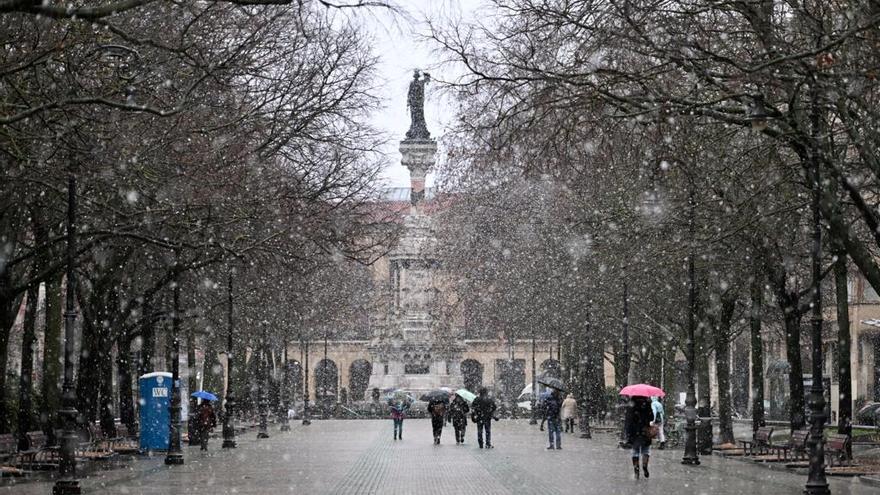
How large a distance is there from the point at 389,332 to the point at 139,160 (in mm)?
69578

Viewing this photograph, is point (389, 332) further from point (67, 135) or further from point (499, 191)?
point (67, 135)

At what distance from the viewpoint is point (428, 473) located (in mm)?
29375

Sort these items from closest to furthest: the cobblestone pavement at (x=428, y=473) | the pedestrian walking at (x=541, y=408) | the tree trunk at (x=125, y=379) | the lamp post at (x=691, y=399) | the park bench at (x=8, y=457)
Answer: the cobblestone pavement at (x=428, y=473), the park bench at (x=8, y=457), the lamp post at (x=691, y=399), the tree trunk at (x=125, y=379), the pedestrian walking at (x=541, y=408)

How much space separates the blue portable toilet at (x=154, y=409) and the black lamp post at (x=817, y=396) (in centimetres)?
1839

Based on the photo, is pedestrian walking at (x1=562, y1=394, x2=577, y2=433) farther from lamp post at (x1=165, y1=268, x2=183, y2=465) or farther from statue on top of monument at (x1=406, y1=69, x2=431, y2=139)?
statue on top of monument at (x1=406, y1=69, x2=431, y2=139)

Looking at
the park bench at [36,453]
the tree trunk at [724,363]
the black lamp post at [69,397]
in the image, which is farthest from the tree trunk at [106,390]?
the tree trunk at [724,363]

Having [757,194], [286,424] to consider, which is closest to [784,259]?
[757,194]

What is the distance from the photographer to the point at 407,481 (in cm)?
2666

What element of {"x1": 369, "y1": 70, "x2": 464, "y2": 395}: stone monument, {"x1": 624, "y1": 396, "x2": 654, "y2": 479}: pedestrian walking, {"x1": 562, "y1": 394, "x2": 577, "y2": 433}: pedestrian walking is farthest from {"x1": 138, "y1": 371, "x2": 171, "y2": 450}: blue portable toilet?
{"x1": 369, "y1": 70, "x2": 464, "y2": 395}: stone monument

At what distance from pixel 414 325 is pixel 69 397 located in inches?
2739

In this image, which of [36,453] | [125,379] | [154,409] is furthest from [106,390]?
[36,453]

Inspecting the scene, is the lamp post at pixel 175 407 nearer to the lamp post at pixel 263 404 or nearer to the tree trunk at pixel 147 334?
the tree trunk at pixel 147 334

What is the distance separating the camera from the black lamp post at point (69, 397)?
75.4ft

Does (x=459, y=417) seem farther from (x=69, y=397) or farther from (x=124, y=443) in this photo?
(x=69, y=397)
